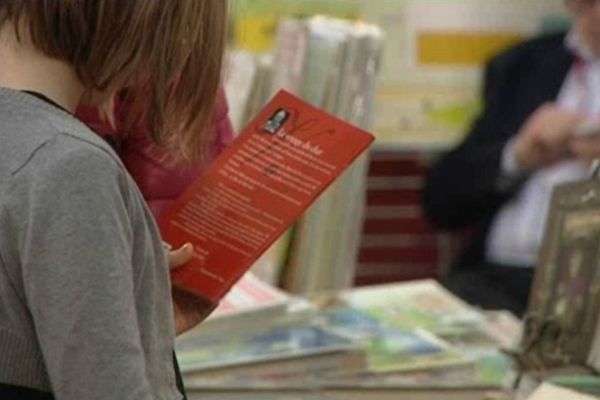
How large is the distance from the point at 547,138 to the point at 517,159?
0.15 m

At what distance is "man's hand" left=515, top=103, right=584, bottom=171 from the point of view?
2512mm

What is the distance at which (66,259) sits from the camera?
0.86m

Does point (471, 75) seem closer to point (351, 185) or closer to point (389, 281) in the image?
point (389, 281)

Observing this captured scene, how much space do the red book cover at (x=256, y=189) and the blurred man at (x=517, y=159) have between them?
135 cm

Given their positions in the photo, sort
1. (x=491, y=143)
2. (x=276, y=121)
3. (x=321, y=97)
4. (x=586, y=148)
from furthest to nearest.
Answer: (x=491, y=143)
(x=586, y=148)
(x=321, y=97)
(x=276, y=121)

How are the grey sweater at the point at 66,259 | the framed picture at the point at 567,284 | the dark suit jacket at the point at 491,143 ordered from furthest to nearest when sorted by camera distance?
the dark suit jacket at the point at 491,143 → the framed picture at the point at 567,284 → the grey sweater at the point at 66,259

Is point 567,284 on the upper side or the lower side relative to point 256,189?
lower

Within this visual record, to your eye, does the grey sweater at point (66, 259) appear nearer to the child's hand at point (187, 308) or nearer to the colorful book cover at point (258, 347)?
the child's hand at point (187, 308)

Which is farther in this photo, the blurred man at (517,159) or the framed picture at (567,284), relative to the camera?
the blurred man at (517,159)

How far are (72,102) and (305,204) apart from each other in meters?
0.28

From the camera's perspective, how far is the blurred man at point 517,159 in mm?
2594

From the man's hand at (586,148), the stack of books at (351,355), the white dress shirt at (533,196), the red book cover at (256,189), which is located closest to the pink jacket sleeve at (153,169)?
the red book cover at (256,189)

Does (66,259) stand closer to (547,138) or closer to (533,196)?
(547,138)

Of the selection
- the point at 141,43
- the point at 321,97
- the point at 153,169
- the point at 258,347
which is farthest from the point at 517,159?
the point at 141,43
